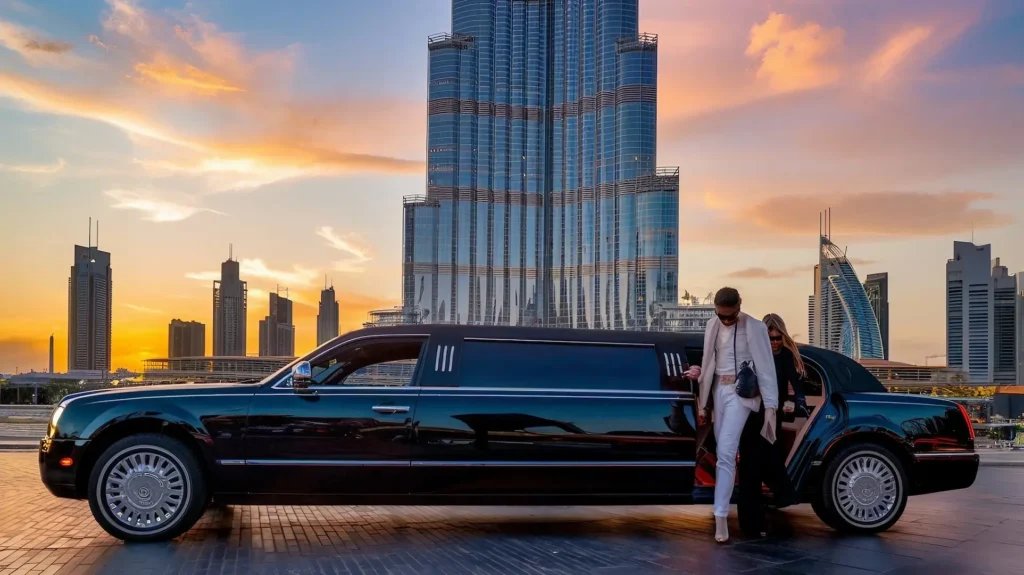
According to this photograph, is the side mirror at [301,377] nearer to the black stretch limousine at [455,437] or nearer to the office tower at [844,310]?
the black stretch limousine at [455,437]

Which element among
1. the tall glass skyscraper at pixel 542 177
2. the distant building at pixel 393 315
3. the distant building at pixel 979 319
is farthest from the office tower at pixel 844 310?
the distant building at pixel 393 315

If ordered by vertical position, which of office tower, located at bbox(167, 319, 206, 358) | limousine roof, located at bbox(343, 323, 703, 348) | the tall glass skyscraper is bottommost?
office tower, located at bbox(167, 319, 206, 358)

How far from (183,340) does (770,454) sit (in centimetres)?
20758

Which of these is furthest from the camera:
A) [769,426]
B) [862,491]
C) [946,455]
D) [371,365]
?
[946,455]

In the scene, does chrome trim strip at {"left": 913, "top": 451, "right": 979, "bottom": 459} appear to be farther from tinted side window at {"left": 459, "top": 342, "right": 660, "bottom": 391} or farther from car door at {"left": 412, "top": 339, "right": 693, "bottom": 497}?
tinted side window at {"left": 459, "top": 342, "right": 660, "bottom": 391}

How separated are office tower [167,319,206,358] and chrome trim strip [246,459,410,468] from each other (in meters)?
202

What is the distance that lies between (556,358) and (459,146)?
163441mm

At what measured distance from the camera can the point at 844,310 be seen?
152m

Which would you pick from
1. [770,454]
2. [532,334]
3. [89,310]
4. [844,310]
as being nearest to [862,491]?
[770,454]

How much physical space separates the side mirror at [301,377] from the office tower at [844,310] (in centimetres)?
14604

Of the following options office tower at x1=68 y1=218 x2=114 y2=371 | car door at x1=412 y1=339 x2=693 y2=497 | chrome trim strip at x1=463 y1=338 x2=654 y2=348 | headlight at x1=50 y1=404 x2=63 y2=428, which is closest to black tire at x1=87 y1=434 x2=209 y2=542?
headlight at x1=50 y1=404 x2=63 y2=428

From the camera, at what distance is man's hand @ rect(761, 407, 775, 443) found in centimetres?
606

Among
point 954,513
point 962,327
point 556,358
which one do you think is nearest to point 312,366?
point 556,358

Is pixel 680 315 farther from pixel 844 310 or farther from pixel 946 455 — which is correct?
pixel 946 455
